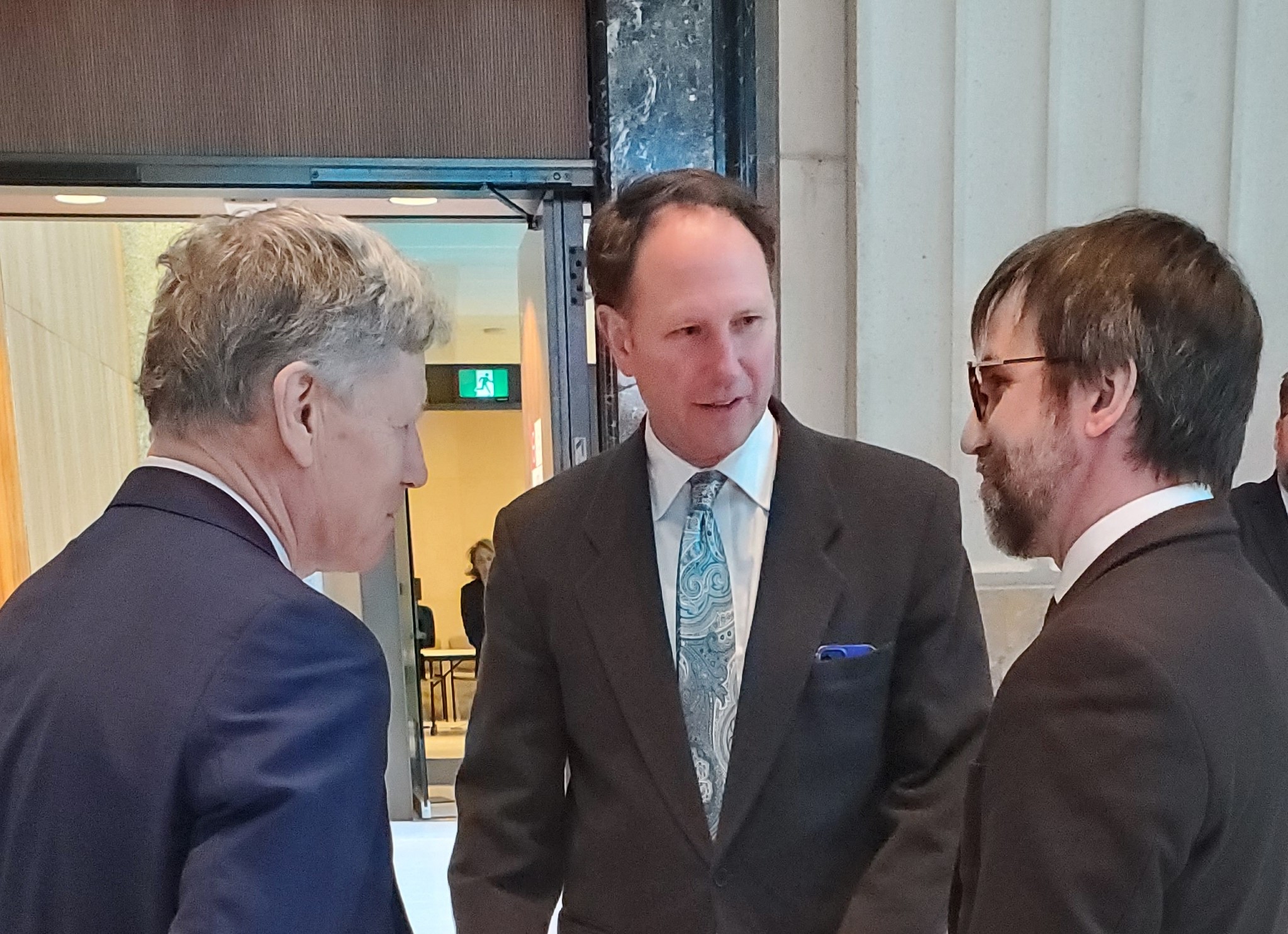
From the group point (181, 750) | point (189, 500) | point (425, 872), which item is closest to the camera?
point (181, 750)

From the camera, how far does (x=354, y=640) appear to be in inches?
35.3

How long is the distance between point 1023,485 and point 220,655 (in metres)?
0.82

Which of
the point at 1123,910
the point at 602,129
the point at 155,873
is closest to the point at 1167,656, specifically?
the point at 1123,910

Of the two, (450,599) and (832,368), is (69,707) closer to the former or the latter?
(832,368)

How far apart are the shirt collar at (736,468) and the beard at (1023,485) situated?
11.7 inches

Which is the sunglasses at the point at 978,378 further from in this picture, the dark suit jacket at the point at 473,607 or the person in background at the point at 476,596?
the dark suit jacket at the point at 473,607

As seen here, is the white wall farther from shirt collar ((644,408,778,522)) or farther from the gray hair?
the gray hair

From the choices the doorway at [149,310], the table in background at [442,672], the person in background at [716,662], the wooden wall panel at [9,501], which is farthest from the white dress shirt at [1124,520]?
the table in background at [442,672]

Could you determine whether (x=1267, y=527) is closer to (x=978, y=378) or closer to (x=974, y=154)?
(x=974, y=154)

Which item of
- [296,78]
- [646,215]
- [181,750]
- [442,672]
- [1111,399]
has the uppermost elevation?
[296,78]

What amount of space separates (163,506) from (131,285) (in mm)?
5690

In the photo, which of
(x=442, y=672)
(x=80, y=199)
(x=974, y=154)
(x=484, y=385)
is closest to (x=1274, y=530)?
(x=974, y=154)

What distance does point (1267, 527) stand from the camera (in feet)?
7.71

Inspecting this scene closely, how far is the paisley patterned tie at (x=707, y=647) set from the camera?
4.32ft
